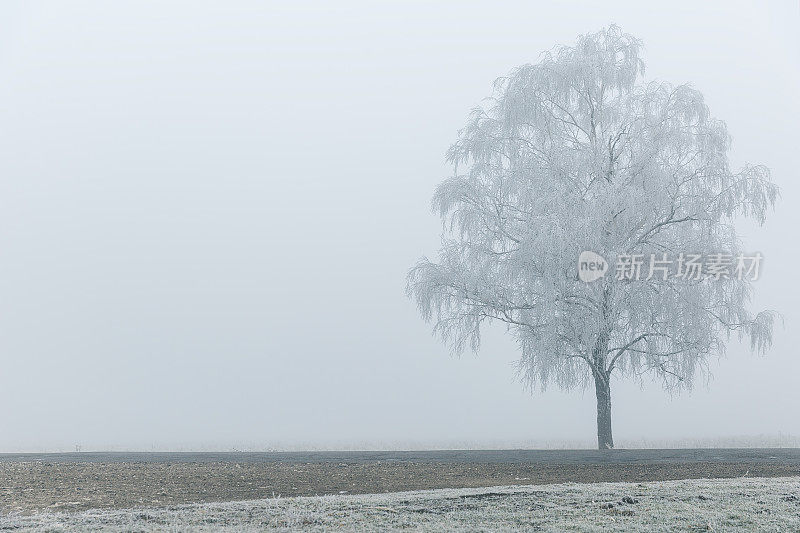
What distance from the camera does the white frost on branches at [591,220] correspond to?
69.4ft

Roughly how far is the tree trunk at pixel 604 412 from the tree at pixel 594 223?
27 millimetres

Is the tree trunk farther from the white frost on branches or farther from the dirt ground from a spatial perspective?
the dirt ground

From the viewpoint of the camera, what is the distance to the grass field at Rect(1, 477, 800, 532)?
9242 millimetres

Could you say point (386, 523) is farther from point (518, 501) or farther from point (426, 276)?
point (426, 276)

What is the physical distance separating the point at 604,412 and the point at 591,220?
18.0 feet

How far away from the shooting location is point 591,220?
20.7 metres

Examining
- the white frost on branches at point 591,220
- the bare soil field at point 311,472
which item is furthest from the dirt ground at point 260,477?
the white frost on branches at point 591,220

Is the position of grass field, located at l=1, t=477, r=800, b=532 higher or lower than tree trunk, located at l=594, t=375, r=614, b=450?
lower

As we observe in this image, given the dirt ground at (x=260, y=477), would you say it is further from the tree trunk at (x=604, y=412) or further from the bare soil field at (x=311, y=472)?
the tree trunk at (x=604, y=412)

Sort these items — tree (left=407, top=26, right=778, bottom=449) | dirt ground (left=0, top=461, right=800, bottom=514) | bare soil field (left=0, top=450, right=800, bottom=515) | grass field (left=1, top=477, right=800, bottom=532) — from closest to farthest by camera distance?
grass field (left=1, top=477, right=800, bottom=532)
dirt ground (left=0, top=461, right=800, bottom=514)
bare soil field (left=0, top=450, right=800, bottom=515)
tree (left=407, top=26, right=778, bottom=449)

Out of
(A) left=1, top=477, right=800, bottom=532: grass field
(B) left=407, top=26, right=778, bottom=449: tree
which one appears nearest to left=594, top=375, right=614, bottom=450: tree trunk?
(B) left=407, top=26, right=778, bottom=449: tree

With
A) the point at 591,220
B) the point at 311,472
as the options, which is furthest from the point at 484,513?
the point at 591,220

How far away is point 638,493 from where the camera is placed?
1121 centimetres

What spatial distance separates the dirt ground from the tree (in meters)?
5.91
